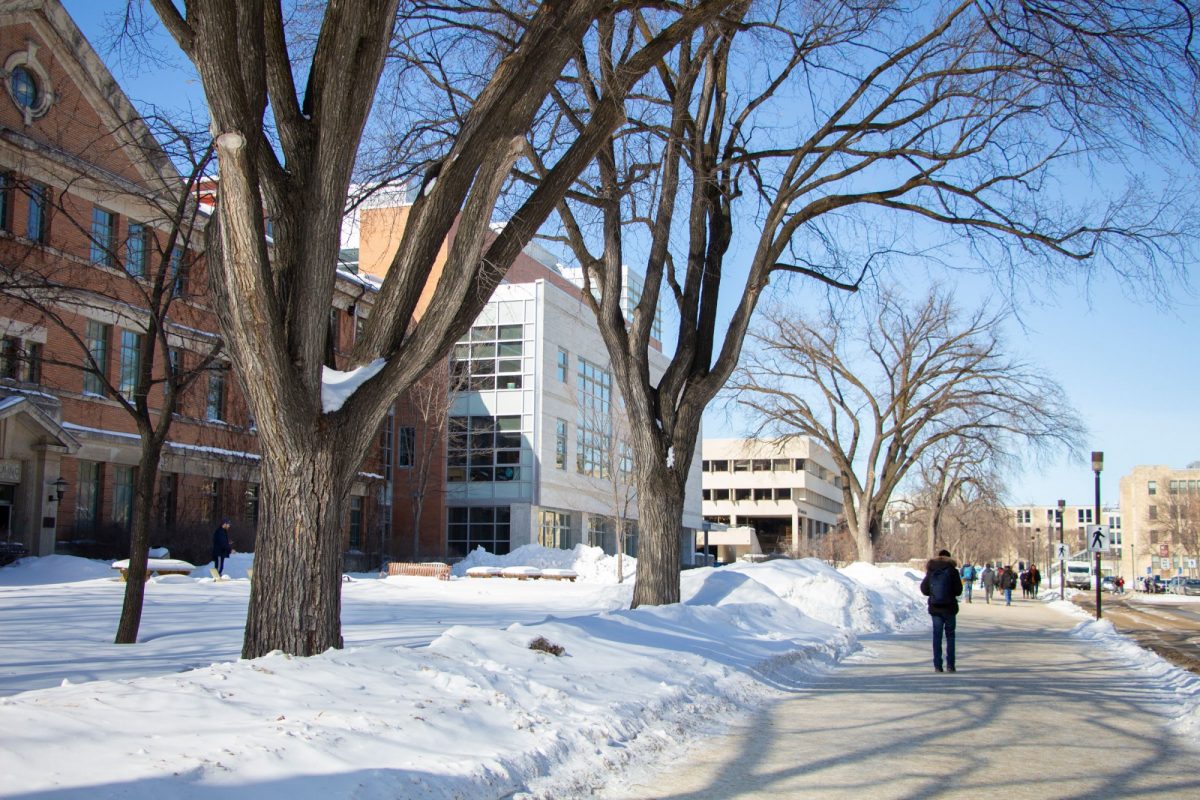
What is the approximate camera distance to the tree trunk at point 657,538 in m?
15.6

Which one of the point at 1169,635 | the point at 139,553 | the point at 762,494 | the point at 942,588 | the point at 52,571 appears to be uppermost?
the point at 762,494

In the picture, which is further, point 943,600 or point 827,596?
point 827,596

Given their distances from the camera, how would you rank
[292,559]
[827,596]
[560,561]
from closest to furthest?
[292,559], [827,596], [560,561]

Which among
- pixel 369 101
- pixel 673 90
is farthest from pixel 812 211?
pixel 369 101

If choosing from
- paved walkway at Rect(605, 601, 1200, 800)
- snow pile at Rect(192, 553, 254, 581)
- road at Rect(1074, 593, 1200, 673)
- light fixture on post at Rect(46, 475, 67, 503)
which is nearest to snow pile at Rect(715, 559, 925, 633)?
road at Rect(1074, 593, 1200, 673)

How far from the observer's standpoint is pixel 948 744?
8.18m

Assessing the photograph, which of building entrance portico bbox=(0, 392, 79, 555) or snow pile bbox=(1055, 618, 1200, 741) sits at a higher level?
building entrance portico bbox=(0, 392, 79, 555)

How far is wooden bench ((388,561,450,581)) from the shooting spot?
3541 cm

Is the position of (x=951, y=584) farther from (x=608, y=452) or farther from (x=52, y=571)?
(x=608, y=452)

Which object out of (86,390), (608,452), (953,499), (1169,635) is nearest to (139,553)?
(1169,635)

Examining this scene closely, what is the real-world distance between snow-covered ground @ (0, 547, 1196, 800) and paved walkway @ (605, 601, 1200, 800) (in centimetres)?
55

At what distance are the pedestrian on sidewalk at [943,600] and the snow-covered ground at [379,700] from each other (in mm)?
1561

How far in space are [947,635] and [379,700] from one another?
907 centimetres

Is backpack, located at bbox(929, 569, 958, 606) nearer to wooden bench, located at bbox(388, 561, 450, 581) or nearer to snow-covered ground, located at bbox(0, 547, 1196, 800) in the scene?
snow-covered ground, located at bbox(0, 547, 1196, 800)
